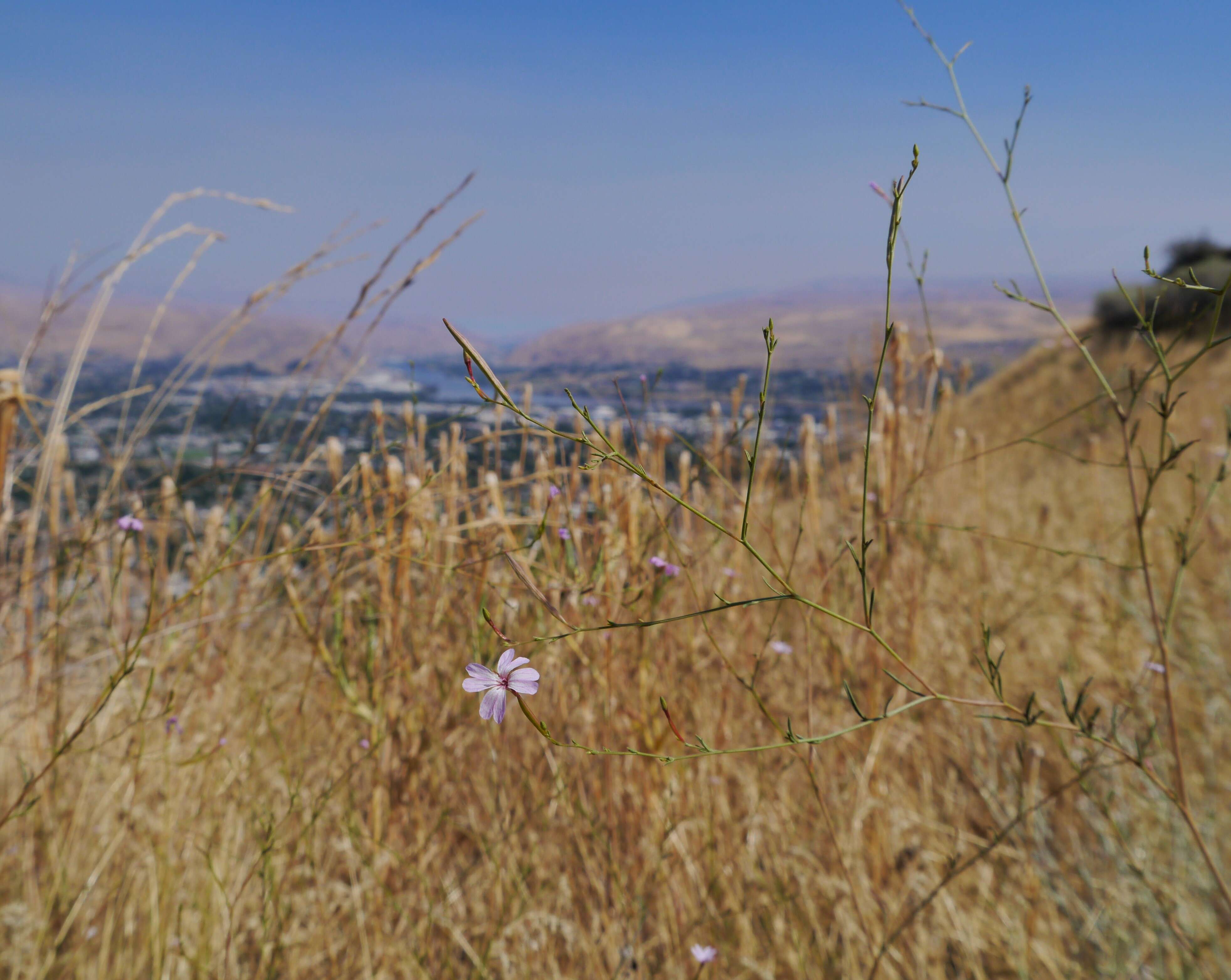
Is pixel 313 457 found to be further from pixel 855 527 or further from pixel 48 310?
pixel 855 527

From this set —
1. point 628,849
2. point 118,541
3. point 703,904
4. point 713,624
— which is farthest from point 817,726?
point 118,541

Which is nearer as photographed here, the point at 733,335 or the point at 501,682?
the point at 501,682

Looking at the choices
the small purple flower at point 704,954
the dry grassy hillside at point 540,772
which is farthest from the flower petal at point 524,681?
the small purple flower at point 704,954

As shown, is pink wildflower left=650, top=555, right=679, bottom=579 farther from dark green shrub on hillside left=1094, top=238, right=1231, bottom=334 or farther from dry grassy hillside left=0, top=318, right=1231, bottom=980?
dark green shrub on hillside left=1094, top=238, right=1231, bottom=334

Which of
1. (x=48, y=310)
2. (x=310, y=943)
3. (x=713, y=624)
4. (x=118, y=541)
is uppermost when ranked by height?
(x=48, y=310)

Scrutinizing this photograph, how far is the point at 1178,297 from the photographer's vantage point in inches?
344

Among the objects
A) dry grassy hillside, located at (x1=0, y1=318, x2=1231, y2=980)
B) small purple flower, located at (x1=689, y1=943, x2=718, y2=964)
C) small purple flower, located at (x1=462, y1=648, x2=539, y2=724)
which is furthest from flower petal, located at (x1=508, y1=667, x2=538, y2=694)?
small purple flower, located at (x1=689, y1=943, x2=718, y2=964)

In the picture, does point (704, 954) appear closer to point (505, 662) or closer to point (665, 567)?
point (665, 567)

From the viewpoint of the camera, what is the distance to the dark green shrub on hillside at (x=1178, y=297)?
70 cm

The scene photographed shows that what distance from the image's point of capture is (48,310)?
4.37ft

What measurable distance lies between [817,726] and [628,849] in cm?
68

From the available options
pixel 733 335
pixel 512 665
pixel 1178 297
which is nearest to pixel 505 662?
pixel 512 665

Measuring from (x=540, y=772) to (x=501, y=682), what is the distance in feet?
3.63

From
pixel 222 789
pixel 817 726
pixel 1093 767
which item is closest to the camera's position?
pixel 1093 767
